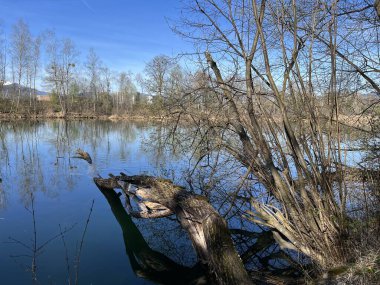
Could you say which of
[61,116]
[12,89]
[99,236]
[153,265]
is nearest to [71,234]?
[99,236]

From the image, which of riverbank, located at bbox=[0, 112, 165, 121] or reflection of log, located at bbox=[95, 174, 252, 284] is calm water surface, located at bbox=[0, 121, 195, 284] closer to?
reflection of log, located at bbox=[95, 174, 252, 284]

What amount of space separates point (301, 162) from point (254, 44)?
6.77ft

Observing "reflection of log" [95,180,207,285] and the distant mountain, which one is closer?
"reflection of log" [95,180,207,285]

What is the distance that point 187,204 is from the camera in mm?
5301

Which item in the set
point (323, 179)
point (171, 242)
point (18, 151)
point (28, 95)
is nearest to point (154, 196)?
point (171, 242)

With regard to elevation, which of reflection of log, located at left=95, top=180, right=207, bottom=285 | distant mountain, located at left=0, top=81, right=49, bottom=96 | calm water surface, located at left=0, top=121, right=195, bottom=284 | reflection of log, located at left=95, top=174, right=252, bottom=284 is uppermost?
distant mountain, located at left=0, top=81, right=49, bottom=96

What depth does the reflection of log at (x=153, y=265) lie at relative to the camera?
17.2ft

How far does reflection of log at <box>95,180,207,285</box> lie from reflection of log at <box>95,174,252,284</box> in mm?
308

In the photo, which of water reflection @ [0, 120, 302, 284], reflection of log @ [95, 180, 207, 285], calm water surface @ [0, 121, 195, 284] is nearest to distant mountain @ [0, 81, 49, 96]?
calm water surface @ [0, 121, 195, 284]

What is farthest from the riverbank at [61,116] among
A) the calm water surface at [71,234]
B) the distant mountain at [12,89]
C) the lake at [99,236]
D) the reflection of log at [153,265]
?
the reflection of log at [153,265]

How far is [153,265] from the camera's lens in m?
5.76

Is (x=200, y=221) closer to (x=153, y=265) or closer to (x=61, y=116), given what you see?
Answer: (x=153, y=265)

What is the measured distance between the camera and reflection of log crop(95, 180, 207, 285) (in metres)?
5.23

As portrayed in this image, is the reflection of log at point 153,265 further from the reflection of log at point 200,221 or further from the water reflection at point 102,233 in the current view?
the reflection of log at point 200,221
